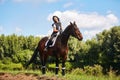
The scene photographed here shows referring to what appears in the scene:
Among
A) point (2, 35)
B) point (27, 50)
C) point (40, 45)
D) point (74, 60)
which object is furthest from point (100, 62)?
point (40, 45)

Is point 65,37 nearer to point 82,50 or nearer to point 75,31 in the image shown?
point 75,31

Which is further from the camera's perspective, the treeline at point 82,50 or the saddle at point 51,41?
the treeline at point 82,50

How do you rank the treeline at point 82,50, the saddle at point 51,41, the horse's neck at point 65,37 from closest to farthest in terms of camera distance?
the horse's neck at point 65,37 → the saddle at point 51,41 → the treeline at point 82,50

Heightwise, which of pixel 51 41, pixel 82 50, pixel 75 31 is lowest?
pixel 51 41

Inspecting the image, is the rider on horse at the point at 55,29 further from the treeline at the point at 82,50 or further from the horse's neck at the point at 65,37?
the treeline at the point at 82,50

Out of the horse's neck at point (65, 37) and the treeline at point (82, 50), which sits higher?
the treeline at point (82, 50)

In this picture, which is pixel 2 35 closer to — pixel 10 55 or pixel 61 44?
pixel 10 55

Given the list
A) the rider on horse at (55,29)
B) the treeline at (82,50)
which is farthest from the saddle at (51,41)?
the treeline at (82,50)

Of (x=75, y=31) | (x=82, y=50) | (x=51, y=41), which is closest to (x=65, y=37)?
(x=75, y=31)

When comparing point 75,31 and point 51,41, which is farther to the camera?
point 51,41

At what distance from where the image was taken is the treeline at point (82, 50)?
6103 centimetres

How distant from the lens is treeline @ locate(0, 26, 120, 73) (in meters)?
61.0

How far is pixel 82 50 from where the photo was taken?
6912 centimetres

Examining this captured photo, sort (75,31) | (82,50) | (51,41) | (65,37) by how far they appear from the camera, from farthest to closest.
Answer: (82,50), (51,41), (65,37), (75,31)
